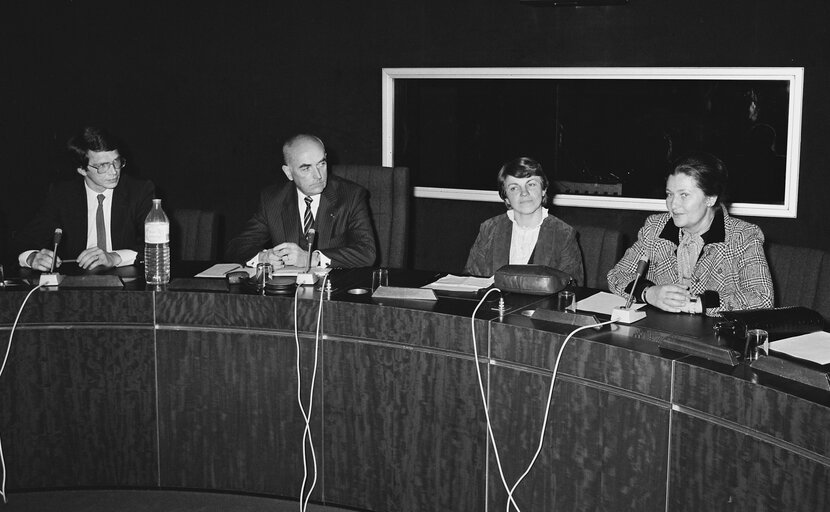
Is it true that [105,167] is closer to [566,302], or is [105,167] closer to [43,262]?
[43,262]

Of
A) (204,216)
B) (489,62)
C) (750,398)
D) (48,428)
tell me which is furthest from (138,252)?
(750,398)

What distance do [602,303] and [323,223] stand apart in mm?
1401

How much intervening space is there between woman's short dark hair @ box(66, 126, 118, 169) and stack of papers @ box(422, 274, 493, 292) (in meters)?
1.37

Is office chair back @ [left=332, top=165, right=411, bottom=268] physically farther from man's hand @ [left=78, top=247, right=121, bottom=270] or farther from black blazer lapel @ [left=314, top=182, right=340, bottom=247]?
man's hand @ [left=78, top=247, right=121, bottom=270]

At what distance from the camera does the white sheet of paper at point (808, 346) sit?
7.10 feet

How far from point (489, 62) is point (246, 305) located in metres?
2.17

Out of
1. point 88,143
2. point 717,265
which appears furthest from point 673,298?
point 88,143

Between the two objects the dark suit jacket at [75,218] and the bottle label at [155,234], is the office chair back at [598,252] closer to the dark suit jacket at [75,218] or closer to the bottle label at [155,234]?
the bottle label at [155,234]

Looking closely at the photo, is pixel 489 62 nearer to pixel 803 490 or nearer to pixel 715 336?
pixel 715 336

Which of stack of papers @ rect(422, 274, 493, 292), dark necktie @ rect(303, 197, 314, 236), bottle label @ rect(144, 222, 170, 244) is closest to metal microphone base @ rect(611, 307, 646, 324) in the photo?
stack of papers @ rect(422, 274, 493, 292)

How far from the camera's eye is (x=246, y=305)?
2.95 meters

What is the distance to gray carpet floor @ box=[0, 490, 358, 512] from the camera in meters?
3.01

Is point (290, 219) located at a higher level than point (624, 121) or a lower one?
lower

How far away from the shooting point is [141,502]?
306cm
